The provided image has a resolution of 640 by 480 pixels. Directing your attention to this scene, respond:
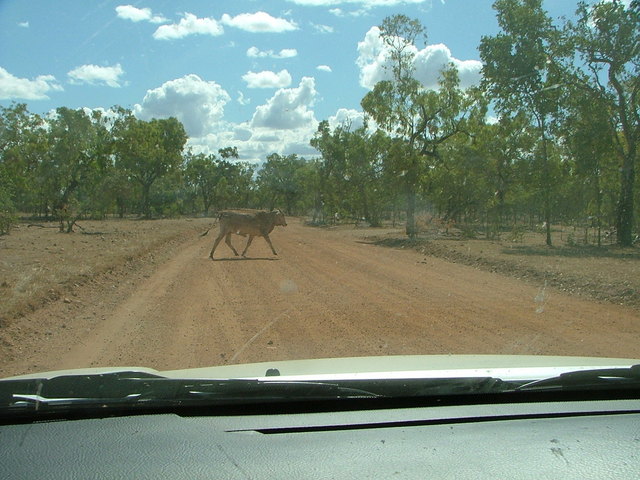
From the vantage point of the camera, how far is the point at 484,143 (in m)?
29.1

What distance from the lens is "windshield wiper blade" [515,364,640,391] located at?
3.48m

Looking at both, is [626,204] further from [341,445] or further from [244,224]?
[341,445]

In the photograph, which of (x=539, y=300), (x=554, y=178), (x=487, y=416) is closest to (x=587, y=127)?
(x=554, y=178)

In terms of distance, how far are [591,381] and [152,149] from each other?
2317 inches

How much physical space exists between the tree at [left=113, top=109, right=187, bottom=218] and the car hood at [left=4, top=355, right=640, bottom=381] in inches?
1890

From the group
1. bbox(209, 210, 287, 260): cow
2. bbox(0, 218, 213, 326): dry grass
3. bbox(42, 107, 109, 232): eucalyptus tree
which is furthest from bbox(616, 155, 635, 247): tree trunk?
bbox(42, 107, 109, 232): eucalyptus tree

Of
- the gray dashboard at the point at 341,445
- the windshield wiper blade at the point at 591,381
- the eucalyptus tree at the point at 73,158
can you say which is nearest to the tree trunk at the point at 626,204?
the windshield wiper blade at the point at 591,381

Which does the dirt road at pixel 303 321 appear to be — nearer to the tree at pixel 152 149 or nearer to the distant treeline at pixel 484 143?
the distant treeline at pixel 484 143

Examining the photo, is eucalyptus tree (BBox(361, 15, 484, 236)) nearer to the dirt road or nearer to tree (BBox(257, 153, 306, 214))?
the dirt road

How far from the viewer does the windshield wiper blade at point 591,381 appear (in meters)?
3.48

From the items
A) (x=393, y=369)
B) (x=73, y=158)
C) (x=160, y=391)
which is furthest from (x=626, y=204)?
(x=73, y=158)

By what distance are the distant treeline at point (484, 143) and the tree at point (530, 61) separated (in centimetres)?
4

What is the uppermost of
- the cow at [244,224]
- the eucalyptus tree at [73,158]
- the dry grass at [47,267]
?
the eucalyptus tree at [73,158]

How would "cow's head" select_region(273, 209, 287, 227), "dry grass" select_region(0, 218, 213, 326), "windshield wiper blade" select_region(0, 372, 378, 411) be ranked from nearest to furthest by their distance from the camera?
"windshield wiper blade" select_region(0, 372, 378, 411)
"dry grass" select_region(0, 218, 213, 326)
"cow's head" select_region(273, 209, 287, 227)
